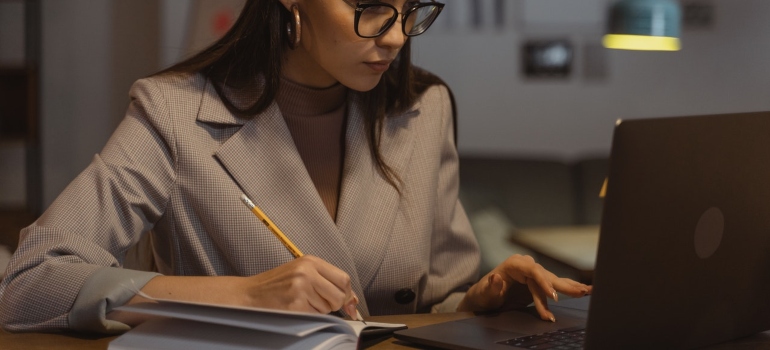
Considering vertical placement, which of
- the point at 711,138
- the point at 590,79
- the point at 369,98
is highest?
the point at 711,138

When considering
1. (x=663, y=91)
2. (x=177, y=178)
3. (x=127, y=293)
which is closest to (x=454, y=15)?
(x=663, y=91)

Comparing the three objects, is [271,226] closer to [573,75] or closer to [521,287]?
[521,287]

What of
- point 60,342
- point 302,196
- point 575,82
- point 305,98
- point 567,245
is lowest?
point 567,245

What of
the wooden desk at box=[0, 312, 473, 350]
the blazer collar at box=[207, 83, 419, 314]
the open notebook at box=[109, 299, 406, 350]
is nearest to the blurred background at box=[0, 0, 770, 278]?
the blazer collar at box=[207, 83, 419, 314]

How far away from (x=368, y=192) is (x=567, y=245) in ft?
4.76

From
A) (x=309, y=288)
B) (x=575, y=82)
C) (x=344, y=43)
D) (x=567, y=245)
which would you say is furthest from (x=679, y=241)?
(x=575, y=82)

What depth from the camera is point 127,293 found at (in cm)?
130

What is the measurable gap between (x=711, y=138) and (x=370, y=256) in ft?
2.35

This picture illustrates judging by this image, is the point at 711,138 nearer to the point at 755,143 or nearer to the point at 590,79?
Result: the point at 755,143

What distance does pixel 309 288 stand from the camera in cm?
119

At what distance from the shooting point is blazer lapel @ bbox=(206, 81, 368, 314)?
1.60 meters

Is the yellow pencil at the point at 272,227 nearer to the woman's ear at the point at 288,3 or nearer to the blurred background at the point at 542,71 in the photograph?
the woman's ear at the point at 288,3

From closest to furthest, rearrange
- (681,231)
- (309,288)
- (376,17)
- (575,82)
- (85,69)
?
(681,231) < (309,288) < (376,17) < (575,82) < (85,69)

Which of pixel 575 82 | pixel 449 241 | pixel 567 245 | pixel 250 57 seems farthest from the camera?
pixel 575 82
